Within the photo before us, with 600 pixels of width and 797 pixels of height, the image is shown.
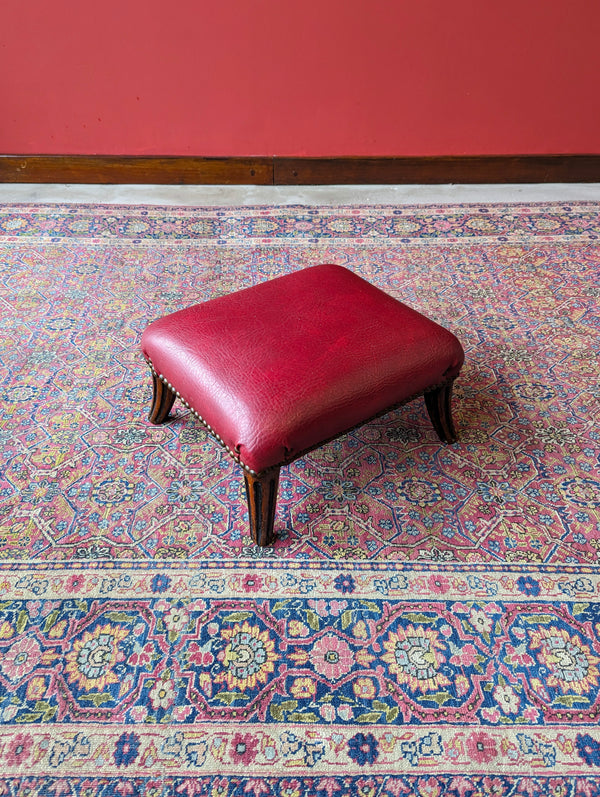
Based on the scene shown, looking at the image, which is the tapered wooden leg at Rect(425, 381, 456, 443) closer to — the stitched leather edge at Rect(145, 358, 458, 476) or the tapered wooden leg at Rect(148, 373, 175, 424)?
the stitched leather edge at Rect(145, 358, 458, 476)

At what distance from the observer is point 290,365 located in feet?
4.62

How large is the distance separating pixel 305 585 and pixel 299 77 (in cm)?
244

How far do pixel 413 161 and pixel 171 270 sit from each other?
4.58ft

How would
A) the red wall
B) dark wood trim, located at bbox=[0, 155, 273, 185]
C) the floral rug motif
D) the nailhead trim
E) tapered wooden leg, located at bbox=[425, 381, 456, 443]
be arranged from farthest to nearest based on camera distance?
1. dark wood trim, located at bbox=[0, 155, 273, 185]
2. the red wall
3. tapered wooden leg, located at bbox=[425, 381, 456, 443]
4. the nailhead trim
5. the floral rug motif

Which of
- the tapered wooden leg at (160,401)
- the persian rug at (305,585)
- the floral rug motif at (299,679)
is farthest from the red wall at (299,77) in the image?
the floral rug motif at (299,679)

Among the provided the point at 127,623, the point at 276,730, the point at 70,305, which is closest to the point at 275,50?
the point at 70,305

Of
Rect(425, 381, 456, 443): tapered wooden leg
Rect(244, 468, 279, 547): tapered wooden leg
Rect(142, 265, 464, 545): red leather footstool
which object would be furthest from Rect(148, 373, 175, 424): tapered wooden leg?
Rect(425, 381, 456, 443): tapered wooden leg

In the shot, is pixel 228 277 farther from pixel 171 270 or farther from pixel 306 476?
pixel 306 476

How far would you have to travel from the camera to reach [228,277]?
2480 millimetres

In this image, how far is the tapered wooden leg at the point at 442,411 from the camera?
1667 millimetres

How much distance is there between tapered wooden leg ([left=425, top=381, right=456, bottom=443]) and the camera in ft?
5.47

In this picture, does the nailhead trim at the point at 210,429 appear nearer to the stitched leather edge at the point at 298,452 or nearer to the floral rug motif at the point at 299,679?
the stitched leather edge at the point at 298,452

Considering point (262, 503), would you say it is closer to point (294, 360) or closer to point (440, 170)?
point (294, 360)

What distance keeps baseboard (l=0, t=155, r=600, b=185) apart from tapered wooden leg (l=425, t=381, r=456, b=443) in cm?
183
